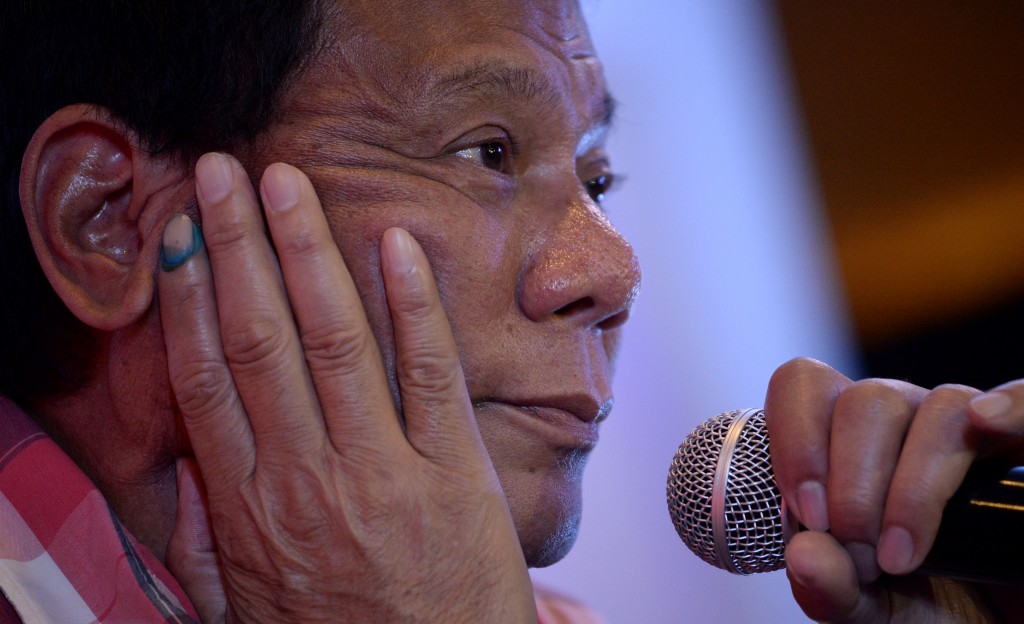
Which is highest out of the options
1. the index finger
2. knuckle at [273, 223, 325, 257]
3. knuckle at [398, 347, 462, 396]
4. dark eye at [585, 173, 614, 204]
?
knuckle at [273, 223, 325, 257]

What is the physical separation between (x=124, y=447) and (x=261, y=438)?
0.33 m

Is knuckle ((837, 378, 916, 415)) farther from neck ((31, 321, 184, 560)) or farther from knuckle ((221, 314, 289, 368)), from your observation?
neck ((31, 321, 184, 560))

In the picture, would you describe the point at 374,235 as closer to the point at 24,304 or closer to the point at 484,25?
the point at 484,25

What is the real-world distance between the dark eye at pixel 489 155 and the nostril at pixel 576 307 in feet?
0.80

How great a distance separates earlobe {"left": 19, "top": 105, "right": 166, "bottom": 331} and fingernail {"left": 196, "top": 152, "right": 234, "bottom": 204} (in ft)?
0.56

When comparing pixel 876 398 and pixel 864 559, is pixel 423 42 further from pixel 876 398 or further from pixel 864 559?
pixel 864 559

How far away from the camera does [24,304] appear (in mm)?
1440

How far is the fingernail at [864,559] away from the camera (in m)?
1.08

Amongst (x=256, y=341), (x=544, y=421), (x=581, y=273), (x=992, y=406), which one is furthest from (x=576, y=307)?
(x=992, y=406)

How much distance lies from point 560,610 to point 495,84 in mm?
1361

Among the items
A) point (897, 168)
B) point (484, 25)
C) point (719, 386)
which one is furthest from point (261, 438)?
point (897, 168)

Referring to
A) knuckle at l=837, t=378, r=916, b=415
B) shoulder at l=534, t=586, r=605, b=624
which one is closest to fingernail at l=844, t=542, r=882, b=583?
knuckle at l=837, t=378, r=916, b=415

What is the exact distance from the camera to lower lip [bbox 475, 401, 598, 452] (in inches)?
52.8

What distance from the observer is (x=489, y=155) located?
1.39 metres
